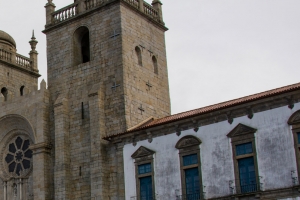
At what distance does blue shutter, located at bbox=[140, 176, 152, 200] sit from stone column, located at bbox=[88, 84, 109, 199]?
2.18 metres

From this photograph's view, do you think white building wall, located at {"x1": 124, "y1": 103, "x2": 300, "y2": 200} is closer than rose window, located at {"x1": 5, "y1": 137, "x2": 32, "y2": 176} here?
Yes

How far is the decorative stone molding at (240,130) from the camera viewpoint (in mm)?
24484

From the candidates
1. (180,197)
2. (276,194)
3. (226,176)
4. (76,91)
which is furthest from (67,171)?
(276,194)

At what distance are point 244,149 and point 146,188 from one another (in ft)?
17.8

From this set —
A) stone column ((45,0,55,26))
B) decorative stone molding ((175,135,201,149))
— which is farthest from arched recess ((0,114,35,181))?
decorative stone molding ((175,135,201,149))

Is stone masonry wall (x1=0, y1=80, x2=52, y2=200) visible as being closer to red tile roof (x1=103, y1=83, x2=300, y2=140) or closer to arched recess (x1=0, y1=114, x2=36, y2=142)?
arched recess (x1=0, y1=114, x2=36, y2=142)

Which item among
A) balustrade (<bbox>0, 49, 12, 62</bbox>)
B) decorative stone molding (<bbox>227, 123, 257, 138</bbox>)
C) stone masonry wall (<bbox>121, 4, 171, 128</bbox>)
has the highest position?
balustrade (<bbox>0, 49, 12, 62</bbox>)

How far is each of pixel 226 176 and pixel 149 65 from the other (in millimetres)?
10671

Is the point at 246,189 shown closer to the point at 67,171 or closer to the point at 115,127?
the point at 115,127

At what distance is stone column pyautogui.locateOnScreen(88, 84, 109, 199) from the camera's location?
94.1 ft

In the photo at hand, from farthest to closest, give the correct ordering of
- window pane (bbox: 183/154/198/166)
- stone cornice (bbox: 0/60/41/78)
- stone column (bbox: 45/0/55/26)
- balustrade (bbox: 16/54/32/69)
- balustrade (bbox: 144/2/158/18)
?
balustrade (bbox: 16/54/32/69)
stone cornice (bbox: 0/60/41/78)
stone column (bbox: 45/0/55/26)
balustrade (bbox: 144/2/158/18)
window pane (bbox: 183/154/198/166)

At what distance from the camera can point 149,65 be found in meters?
33.3

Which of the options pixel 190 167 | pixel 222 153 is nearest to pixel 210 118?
pixel 222 153

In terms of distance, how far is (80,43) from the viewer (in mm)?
34031
